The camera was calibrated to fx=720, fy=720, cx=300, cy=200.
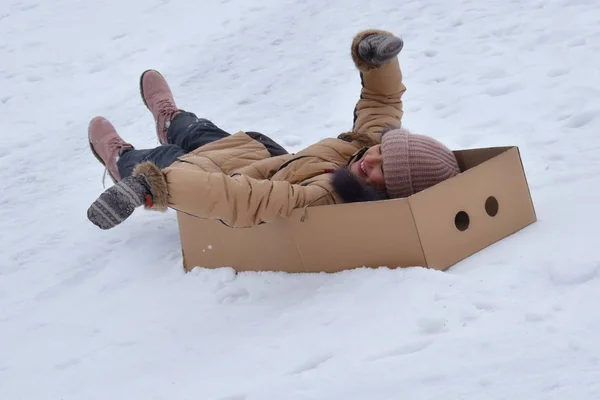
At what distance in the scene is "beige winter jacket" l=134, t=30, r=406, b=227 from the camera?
2.21 m

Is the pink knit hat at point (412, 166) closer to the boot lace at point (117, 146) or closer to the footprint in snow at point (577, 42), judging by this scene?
the boot lace at point (117, 146)

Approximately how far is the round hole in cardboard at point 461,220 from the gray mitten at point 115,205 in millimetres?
987

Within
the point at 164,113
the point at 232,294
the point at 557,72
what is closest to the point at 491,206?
the point at 232,294

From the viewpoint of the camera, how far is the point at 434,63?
425cm

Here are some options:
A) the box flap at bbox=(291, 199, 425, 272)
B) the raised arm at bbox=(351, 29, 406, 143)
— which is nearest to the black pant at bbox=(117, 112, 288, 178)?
the raised arm at bbox=(351, 29, 406, 143)

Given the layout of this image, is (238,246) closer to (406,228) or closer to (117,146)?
(406,228)

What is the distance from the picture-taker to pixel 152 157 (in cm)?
315

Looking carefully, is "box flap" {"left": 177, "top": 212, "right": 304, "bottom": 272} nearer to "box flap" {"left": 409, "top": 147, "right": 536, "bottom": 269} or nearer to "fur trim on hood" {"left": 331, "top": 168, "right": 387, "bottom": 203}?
"fur trim on hood" {"left": 331, "top": 168, "right": 387, "bottom": 203}

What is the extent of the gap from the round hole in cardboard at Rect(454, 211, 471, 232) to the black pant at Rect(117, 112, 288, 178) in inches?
39.9

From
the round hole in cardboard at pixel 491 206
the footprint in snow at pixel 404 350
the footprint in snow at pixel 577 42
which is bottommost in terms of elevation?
the footprint in snow at pixel 577 42

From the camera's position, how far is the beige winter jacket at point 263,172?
2211mm

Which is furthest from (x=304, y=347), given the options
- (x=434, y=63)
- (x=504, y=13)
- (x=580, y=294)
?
(x=504, y=13)

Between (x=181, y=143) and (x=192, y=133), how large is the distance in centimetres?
8

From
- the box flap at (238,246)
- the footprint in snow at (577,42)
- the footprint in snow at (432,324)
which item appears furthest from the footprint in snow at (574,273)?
the footprint in snow at (577,42)
